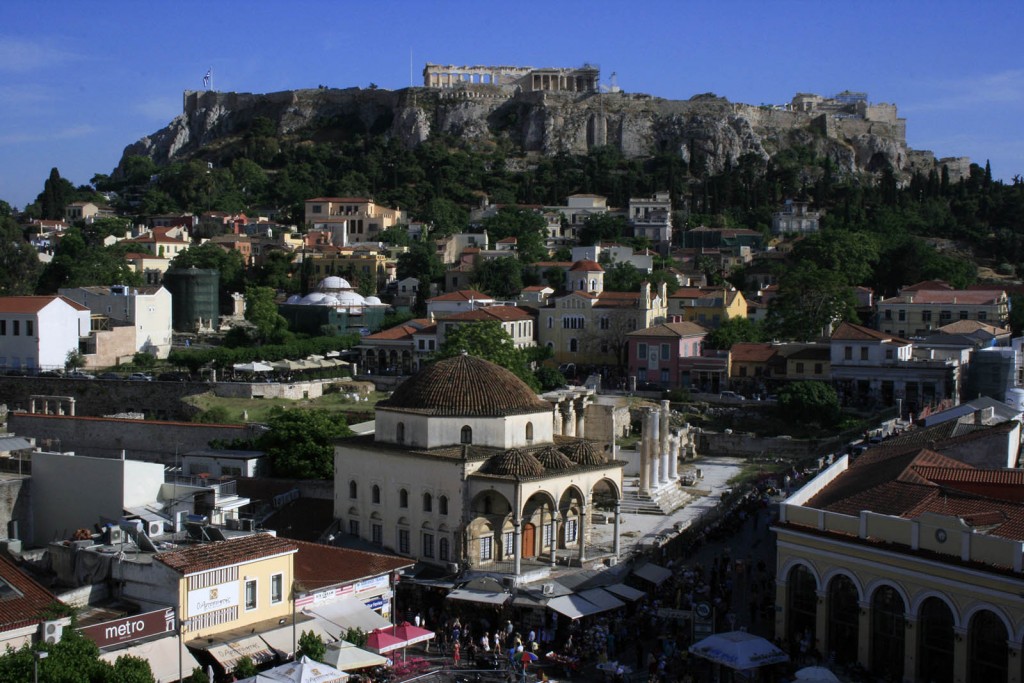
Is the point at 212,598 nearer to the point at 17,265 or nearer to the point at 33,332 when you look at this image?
the point at 33,332

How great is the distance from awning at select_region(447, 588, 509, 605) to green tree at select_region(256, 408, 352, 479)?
38.9ft

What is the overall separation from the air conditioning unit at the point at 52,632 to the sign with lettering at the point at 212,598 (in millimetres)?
2847

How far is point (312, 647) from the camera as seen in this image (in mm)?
23484

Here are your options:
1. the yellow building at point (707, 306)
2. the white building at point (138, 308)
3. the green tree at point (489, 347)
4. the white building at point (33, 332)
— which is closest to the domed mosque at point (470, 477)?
the green tree at point (489, 347)

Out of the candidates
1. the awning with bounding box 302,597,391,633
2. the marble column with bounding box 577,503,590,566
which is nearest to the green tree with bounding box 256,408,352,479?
the marble column with bounding box 577,503,590,566

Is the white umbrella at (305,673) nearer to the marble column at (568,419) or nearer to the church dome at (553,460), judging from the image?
the church dome at (553,460)

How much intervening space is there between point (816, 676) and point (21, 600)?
14.3m

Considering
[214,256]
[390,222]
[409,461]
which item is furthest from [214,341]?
[409,461]

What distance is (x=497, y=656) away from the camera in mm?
26375

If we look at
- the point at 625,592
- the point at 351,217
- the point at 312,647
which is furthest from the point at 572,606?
the point at 351,217

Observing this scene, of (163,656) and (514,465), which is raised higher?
(514,465)

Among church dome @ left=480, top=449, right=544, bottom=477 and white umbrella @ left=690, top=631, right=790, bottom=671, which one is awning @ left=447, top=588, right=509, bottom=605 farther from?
white umbrella @ left=690, top=631, right=790, bottom=671

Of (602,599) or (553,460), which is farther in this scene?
(553,460)

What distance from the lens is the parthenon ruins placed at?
5610 inches
